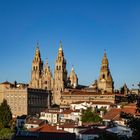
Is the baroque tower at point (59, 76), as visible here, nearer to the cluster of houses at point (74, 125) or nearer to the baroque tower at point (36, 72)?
the baroque tower at point (36, 72)

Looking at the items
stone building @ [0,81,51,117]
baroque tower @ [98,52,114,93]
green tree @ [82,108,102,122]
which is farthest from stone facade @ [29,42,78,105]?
green tree @ [82,108,102,122]

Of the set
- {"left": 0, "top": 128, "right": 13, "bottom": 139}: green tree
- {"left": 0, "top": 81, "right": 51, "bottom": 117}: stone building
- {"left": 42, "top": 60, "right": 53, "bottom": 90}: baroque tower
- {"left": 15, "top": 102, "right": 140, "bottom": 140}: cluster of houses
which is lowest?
{"left": 0, "top": 128, "right": 13, "bottom": 139}: green tree

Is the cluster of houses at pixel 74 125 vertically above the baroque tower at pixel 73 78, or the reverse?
the baroque tower at pixel 73 78

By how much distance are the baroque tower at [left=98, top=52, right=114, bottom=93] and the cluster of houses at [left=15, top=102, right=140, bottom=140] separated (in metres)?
22.3

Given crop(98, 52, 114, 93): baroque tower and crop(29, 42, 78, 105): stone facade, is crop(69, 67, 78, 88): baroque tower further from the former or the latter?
crop(98, 52, 114, 93): baroque tower

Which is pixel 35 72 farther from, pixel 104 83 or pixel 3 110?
pixel 3 110

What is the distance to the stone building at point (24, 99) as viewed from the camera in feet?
345

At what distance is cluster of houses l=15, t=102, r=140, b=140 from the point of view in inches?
1551

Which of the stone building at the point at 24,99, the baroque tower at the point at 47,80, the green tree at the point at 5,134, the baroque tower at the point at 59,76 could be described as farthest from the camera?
the baroque tower at the point at 47,80

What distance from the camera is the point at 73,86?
136m

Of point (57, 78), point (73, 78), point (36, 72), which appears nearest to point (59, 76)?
point (57, 78)

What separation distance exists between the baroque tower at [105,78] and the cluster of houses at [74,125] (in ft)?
73.3

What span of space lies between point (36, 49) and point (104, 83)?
19.7m

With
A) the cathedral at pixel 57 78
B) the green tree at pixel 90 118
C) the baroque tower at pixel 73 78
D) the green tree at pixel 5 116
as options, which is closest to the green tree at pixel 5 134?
the green tree at pixel 90 118
